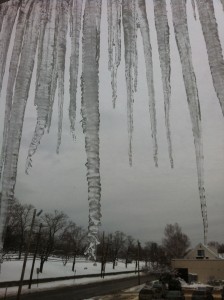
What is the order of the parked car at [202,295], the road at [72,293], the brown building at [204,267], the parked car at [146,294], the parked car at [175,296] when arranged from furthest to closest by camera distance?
the brown building at [204,267], the road at [72,293], the parked car at [146,294], the parked car at [202,295], the parked car at [175,296]

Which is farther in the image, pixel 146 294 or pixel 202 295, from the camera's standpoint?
pixel 146 294

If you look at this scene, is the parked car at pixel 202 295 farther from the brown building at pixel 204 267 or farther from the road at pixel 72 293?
the brown building at pixel 204 267

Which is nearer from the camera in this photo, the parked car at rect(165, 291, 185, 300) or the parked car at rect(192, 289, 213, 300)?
the parked car at rect(165, 291, 185, 300)

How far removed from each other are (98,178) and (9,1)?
2.56m


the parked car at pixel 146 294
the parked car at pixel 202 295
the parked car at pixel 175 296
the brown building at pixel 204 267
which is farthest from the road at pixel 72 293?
the brown building at pixel 204 267

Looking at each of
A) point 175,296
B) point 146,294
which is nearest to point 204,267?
point 146,294

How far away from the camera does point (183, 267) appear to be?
5634 centimetres

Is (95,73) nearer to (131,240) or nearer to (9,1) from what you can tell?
(9,1)

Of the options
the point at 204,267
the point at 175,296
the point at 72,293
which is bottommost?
the point at 72,293

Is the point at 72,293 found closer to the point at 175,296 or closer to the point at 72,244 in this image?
the point at 175,296

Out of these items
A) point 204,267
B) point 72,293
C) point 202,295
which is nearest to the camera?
point 202,295

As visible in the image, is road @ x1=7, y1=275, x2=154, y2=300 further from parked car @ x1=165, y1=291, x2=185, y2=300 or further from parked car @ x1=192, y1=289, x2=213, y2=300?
parked car @ x1=192, y1=289, x2=213, y2=300

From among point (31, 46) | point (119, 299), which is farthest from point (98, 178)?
point (119, 299)

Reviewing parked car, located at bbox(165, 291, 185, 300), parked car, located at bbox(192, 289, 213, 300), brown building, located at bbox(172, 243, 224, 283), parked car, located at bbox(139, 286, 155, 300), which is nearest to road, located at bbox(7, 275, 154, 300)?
parked car, located at bbox(139, 286, 155, 300)
